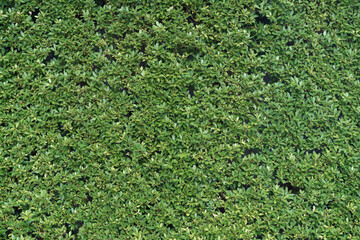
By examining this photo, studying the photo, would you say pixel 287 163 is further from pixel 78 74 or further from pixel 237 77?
pixel 78 74

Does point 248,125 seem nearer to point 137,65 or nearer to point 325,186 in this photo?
point 325,186

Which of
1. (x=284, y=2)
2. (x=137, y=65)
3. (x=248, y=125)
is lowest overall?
(x=248, y=125)

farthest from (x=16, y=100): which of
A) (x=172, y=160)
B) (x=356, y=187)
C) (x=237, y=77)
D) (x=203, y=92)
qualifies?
(x=356, y=187)

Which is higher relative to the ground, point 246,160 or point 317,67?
point 317,67

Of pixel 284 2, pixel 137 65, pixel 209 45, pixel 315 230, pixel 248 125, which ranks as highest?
pixel 284 2

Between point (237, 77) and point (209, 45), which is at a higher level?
point (209, 45)

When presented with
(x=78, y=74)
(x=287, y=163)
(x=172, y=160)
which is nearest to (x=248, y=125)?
(x=287, y=163)
